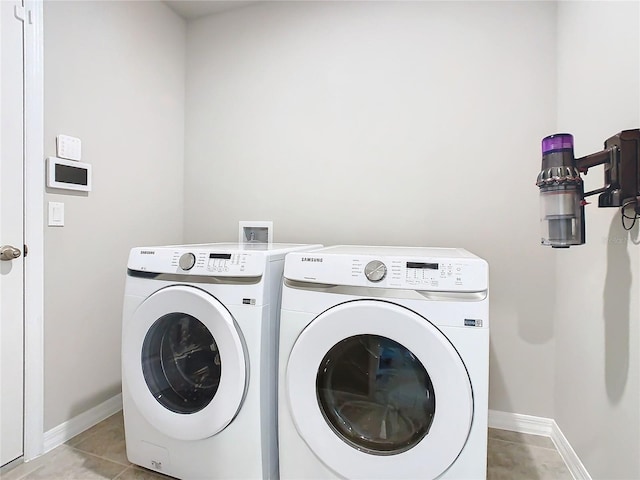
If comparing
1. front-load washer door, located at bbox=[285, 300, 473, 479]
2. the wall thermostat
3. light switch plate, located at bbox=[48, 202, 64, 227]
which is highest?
the wall thermostat

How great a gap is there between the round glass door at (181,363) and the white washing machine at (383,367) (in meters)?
0.31

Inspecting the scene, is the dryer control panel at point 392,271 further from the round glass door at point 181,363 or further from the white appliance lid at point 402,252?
the round glass door at point 181,363

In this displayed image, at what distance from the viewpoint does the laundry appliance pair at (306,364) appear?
1.02 meters

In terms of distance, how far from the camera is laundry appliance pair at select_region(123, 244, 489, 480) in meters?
1.02

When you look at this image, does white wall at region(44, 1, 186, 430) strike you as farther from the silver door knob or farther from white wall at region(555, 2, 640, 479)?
white wall at region(555, 2, 640, 479)

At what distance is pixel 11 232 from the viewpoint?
1417 millimetres

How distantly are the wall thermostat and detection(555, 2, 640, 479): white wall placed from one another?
7.15ft

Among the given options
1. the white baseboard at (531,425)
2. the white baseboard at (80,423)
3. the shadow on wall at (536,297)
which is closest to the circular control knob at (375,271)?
the shadow on wall at (536,297)

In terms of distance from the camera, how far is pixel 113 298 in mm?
1889

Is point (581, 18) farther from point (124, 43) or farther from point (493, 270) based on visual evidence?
point (124, 43)

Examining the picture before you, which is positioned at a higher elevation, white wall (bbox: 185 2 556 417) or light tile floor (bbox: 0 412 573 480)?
white wall (bbox: 185 2 556 417)

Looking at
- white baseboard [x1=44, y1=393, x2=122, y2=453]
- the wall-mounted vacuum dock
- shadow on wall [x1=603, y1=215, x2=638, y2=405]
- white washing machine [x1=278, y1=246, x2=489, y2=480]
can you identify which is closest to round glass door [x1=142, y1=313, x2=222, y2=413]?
white washing machine [x1=278, y1=246, x2=489, y2=480]

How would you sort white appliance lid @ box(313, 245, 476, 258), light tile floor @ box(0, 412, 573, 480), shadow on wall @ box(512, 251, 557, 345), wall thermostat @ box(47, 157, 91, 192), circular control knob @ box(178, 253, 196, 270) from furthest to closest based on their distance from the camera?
1. shadow on wall @ box(512, 251, 557, 345)
2. wall thermostat @ box(47, 157, 91, 192)
3. light tile floor @ box(0, 412, 573, 480)
4. circular control knob @ box(178, 253, 196, 270)
5. white appliance lid @ box(313, 245, 476, 258)

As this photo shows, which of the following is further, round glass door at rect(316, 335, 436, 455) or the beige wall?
the beige wall
